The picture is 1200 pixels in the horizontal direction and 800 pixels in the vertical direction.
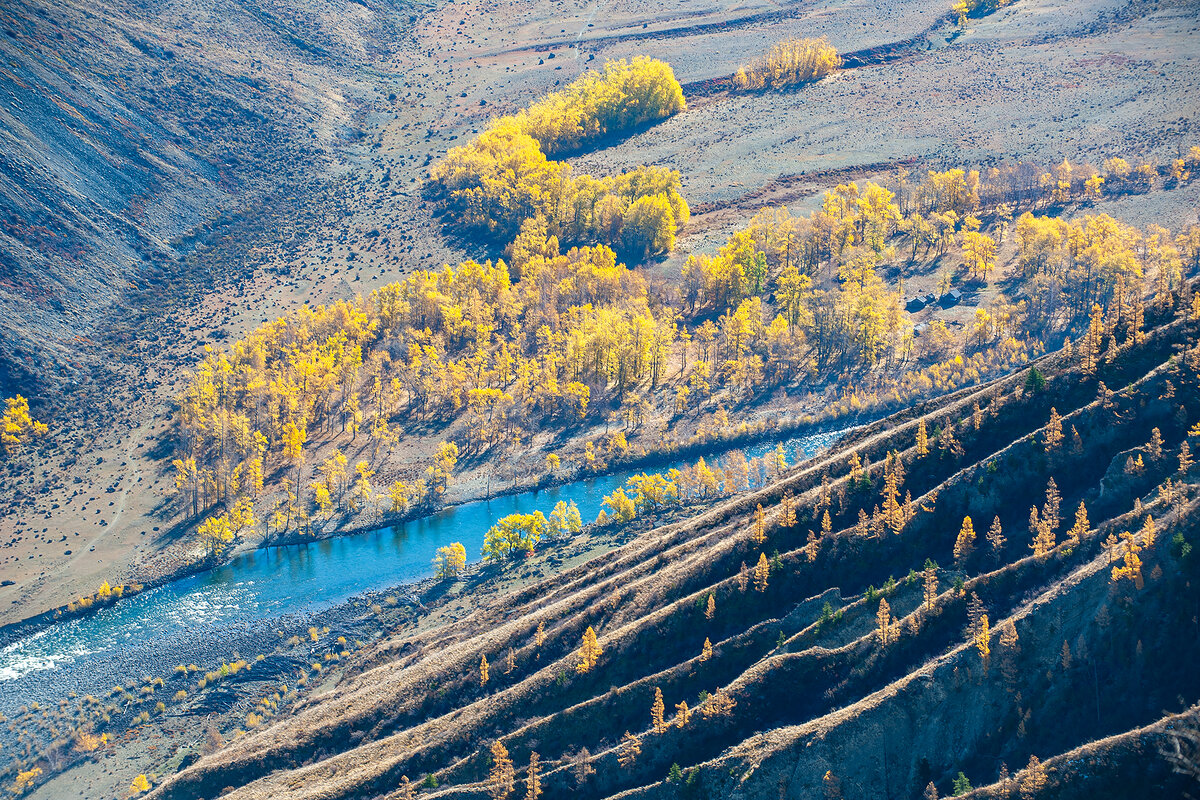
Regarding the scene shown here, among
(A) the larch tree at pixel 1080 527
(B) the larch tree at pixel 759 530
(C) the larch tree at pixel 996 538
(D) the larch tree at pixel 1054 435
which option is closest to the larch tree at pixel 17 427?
(B) the larch tree at pixel 759 530

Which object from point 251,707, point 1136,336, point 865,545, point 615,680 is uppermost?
point 1136,336

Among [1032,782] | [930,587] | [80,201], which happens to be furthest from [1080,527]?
[80,201]

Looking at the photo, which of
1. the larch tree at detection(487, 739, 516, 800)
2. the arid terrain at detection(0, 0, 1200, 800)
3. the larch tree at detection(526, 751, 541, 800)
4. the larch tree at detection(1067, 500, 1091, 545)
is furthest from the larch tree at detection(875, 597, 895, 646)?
the larch tree at detection(487, 739, 516, 800)

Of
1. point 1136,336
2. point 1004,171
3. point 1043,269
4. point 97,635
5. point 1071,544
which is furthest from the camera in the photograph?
point 1004,171

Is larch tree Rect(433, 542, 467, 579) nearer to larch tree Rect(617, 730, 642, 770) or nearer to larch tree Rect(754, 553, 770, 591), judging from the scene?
larch tree Rect(754, 553, 770, 591)

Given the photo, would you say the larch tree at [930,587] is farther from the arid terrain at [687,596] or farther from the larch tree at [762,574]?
the larch tree at [762,574]

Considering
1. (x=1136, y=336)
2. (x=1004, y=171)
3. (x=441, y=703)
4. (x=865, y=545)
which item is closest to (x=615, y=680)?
(x=441, y=703)

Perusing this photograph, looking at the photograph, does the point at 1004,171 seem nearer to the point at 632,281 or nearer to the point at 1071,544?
the point at 632,281
